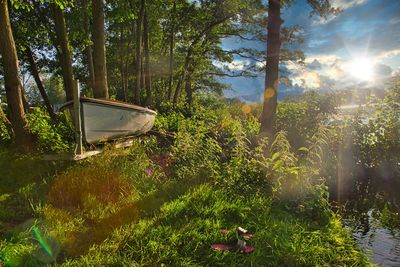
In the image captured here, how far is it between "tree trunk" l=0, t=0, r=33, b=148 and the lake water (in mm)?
8409

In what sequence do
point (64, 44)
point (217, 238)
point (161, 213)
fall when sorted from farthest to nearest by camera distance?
point (64, 44), point (161, 213), point (217, 238)

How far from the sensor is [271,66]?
480 inches

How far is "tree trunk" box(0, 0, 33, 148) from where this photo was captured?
8445 millimetres

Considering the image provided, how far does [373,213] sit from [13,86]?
10092 mm

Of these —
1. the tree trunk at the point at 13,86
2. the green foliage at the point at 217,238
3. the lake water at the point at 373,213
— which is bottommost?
the lake water at the point at 373,213

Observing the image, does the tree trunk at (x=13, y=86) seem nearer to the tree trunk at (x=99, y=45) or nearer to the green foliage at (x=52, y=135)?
the green foliage at (x=52, y=135)

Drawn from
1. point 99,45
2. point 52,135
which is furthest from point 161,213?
point 99,45

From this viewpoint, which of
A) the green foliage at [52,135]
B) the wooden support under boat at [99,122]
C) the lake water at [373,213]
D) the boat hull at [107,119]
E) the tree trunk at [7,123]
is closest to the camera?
the lake water at [373,213]

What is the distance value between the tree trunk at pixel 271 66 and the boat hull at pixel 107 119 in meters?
4.59

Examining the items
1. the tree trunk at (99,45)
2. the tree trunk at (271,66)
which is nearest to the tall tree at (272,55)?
the tree trunk at (271,66)

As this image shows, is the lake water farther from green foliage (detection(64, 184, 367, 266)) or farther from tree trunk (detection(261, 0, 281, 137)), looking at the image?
tree trunk (detection(261, 0, 281, 137))

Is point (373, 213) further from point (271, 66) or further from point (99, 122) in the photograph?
point (99, 122)

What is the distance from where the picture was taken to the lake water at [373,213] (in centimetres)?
655

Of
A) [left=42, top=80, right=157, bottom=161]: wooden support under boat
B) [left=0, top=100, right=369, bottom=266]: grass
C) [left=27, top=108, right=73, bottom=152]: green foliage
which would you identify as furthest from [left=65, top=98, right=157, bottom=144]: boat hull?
[left=0, top=100, right=369, bottom=266]: grass
